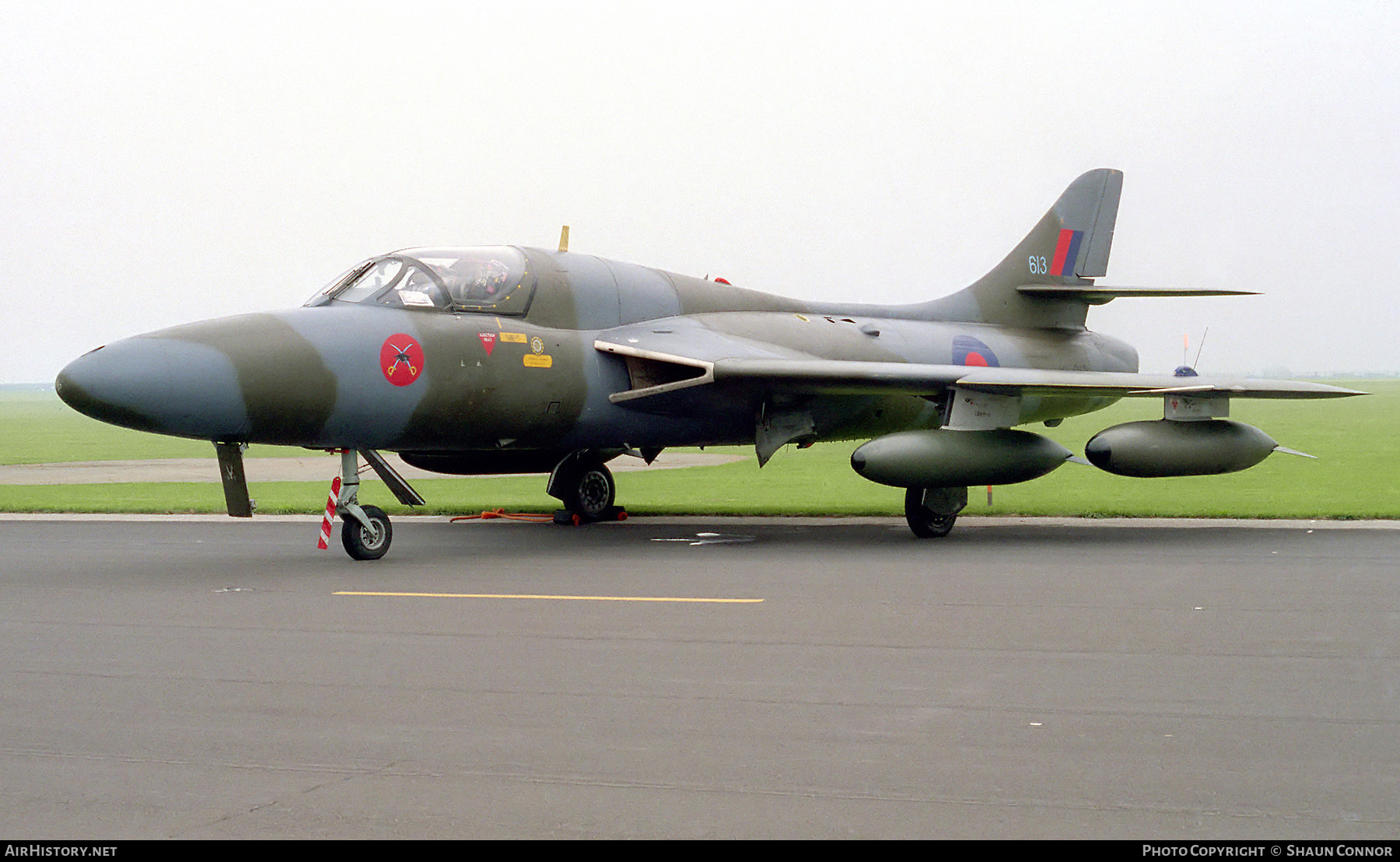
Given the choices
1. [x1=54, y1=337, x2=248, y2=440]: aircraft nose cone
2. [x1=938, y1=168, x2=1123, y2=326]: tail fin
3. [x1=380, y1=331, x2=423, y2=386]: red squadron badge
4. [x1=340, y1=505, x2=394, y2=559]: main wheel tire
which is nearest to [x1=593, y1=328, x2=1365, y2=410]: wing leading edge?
[x1=380, y1=331, x2=423, y2=386]: red squadron badge

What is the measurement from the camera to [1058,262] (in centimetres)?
2056

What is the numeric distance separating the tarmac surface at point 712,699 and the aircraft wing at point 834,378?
8.87 feet

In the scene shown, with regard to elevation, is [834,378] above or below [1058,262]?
below

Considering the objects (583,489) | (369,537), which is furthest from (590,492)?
(369,537)

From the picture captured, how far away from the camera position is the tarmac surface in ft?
15.8

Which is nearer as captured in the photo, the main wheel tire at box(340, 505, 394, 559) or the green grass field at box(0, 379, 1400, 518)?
the main wheel tire at box(340, 505, 394, 559)

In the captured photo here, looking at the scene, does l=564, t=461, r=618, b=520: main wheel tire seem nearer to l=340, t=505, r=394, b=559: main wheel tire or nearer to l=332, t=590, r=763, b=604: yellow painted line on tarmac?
l=340, t=505, r=394, b=559: main wheel tire

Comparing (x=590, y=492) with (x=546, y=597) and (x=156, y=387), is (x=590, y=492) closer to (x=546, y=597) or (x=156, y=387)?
(x=156, y=387)

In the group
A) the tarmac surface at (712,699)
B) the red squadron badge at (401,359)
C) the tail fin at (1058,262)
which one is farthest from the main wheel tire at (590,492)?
the tail fin at (1058,262)

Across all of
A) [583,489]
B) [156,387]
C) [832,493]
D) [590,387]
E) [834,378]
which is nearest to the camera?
[156,387]

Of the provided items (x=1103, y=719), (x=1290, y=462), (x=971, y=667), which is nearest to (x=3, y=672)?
(x=971, y=667)

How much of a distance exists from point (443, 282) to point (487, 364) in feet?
3.21

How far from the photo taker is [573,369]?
1475 centimetres
